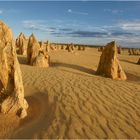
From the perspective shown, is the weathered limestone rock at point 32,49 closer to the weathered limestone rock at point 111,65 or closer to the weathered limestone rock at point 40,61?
the weathered limestone rock at point 40,61

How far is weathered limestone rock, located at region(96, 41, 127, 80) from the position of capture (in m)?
15.2

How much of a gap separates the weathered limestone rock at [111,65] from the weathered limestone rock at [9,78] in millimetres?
7852

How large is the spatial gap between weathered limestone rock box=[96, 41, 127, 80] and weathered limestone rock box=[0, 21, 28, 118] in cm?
785

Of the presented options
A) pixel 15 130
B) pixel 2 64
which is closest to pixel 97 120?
pixel 15 130

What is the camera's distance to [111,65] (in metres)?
15.4

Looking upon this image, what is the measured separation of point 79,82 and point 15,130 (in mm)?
4913

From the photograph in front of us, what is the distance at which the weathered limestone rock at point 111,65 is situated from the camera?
1523 centimetres

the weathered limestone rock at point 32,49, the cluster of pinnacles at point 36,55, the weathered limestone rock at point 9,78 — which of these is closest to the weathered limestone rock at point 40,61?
the cluster of pinnacles at point 36,55

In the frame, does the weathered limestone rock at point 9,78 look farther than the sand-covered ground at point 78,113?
Yes

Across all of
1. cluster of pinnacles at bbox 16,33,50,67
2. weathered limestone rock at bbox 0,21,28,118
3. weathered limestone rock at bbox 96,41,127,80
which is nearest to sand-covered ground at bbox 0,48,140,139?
weathered limestone rock at bbox 0,21,28,118

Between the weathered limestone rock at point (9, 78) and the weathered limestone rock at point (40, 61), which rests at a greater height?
the weathered limestone rock at point (9, 78)

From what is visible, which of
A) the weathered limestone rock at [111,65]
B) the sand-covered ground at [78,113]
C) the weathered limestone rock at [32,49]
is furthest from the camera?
the weathered limestone rock at [32,49]

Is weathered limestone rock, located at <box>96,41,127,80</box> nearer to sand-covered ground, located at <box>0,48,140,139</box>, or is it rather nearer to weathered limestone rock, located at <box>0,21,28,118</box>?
sand-covered ground, located at <box>0,48,140,139</box>

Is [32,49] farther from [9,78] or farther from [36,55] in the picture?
[9,78]
